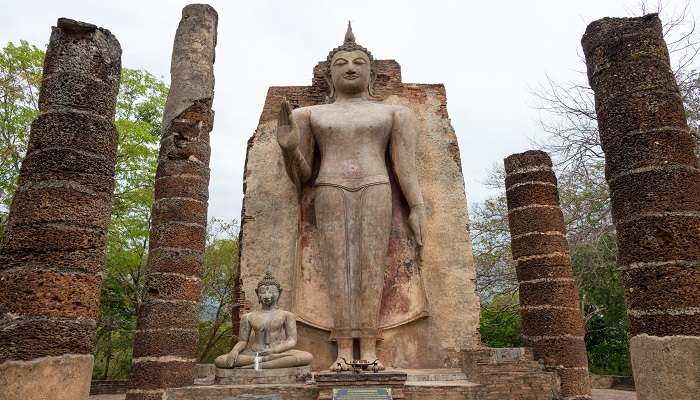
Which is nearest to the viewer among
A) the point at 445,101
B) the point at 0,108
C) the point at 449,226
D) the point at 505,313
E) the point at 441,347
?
the point at 441,347

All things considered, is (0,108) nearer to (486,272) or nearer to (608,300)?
(486,272)

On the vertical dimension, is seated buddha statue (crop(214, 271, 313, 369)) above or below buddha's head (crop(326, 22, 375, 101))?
below

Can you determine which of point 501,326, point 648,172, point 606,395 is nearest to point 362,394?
point 648,172

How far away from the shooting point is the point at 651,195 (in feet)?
18.0

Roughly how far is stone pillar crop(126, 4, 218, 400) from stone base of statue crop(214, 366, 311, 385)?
332cm

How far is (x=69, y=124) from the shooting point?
5.41 m

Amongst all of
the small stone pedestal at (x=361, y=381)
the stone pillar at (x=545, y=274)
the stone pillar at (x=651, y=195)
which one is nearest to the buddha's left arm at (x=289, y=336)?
the small stone pedestal at (x=361, y=381)

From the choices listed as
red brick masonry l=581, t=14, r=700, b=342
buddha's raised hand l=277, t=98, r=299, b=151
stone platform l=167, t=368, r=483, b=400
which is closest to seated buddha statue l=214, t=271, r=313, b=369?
stone platform l=167, t=368, r=483, b=400

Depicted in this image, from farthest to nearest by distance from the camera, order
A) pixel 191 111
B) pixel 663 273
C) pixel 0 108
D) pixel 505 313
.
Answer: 1. pixel 505 313
2. pixel 0 108
3. pixel 191 111
4. pixel 663 273

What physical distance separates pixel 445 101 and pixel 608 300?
14.4 meters

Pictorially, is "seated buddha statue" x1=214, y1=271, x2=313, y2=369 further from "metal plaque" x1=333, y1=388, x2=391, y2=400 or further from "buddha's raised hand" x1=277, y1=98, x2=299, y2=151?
"buddha's raised hand" x1=277, y1=98, x2=299, y2=151

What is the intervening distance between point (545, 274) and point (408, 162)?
13.5ft

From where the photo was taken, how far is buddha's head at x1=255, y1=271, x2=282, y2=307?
6.22 metres

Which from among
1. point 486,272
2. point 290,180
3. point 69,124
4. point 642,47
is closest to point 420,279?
point 290,180
